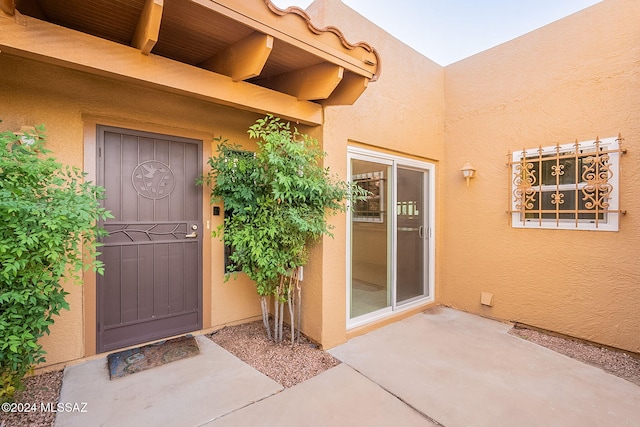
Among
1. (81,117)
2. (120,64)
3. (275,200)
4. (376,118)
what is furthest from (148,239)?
(376,118)

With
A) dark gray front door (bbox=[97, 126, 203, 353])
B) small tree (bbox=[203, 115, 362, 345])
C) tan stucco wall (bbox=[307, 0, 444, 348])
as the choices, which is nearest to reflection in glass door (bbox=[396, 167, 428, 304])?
tan stucco wall (bbox=[307, 0, 444, 348])

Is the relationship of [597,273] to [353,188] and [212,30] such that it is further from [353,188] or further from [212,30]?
[212,30]

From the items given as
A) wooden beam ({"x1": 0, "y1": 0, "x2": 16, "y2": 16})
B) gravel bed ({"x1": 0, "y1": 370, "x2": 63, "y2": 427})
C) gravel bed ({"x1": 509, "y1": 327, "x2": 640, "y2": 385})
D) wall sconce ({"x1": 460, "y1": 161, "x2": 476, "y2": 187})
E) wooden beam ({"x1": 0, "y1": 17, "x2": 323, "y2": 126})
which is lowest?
gravel bed ({"x1": 509, "y1": 327, "x2": 640, "y2": 385})

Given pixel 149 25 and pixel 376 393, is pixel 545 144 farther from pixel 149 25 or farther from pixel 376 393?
pixel 149 25

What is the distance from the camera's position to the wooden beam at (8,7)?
1723 mm

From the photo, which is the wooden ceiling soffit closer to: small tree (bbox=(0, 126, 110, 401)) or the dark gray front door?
small tree (bbox=(0, 126, 110, 401))

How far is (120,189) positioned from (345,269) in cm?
260

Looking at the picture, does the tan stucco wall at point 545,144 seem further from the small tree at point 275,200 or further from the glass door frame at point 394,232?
the small tree at point 275,200

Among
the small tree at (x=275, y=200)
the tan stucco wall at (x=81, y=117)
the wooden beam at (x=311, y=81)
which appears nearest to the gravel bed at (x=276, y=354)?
the small tree at (x=275, y=200)

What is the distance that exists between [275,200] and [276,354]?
164 centimetres

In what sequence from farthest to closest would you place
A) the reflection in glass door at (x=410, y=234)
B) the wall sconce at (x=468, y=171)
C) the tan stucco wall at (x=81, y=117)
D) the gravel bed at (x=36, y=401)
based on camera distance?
1. the wall sconce at (x=468, y=171)
2. the reflection in glass door at (x=410, y=234)
3. the tan stucco wall at (x=81, y=117)
4. the gravel bed at (x=36, y=401)

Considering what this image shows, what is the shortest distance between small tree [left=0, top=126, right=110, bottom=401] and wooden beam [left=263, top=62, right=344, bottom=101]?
6.73ft

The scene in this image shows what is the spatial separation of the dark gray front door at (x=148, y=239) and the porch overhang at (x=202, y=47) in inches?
42.3

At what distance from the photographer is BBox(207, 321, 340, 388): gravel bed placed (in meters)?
2.79
